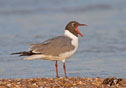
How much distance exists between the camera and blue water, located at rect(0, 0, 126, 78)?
884cm

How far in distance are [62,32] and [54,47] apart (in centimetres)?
498

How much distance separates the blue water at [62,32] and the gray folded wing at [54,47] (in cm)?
81

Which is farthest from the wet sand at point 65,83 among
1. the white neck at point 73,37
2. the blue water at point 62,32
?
the blue water at point 62,32

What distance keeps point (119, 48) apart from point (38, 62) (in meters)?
2.46

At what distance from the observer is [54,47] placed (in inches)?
308

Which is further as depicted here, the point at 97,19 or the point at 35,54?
the point at 97,19

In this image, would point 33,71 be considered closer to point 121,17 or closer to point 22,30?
point 22,30

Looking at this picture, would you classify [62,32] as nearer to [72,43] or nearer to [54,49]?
[72,43]

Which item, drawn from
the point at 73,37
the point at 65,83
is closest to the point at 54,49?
the point at 73,37

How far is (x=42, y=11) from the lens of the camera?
17047mm

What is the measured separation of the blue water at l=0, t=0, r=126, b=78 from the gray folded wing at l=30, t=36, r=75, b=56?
814 mm

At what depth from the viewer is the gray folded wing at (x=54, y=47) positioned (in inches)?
304

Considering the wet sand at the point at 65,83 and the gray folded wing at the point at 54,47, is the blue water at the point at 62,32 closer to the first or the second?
the gray folded wing at the point at 54,47

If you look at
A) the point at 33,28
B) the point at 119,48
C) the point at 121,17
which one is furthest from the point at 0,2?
the point at 119,48
